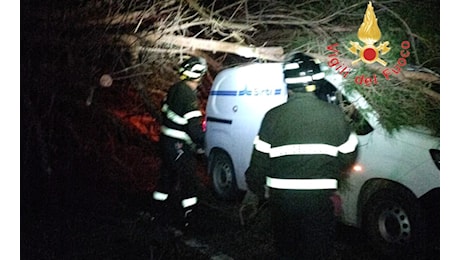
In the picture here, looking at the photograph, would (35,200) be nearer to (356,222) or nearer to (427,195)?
(356,222)

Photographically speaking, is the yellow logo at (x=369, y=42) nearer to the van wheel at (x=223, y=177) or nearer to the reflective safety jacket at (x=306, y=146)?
the reflective safety jacket at (x=306, y=146)

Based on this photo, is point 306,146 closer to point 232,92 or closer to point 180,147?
point 232,92

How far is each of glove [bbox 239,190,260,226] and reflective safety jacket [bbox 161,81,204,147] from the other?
468mm

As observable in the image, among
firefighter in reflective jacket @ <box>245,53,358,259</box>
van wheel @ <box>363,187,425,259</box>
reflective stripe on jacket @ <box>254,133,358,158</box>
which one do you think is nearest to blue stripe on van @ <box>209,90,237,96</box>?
firefighter in reflective jacket @ <box>245,53,358,259</box>

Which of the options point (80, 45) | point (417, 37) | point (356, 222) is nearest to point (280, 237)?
point (356, 222)

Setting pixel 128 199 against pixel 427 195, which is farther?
pixel 128 199

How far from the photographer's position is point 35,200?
2.96 meters

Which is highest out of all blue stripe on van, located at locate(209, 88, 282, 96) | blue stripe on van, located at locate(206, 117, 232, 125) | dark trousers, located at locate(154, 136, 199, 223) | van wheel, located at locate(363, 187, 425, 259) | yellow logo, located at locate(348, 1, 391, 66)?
yellow logo, located at locate(348, 1, 391, 66)

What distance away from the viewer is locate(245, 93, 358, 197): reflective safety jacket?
9.17ft

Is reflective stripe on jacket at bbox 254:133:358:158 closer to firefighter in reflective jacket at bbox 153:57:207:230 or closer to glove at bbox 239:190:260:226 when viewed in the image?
glove at bbox 239:190:260:226

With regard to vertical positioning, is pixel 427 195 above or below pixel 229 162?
below

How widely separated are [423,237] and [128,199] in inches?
69.9

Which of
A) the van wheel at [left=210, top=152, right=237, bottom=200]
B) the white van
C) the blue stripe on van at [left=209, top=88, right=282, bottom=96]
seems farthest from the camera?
the van wheel at [left=210, top=152, right=237, bottom=200]

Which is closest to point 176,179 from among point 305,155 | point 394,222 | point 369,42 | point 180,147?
point 180,147
